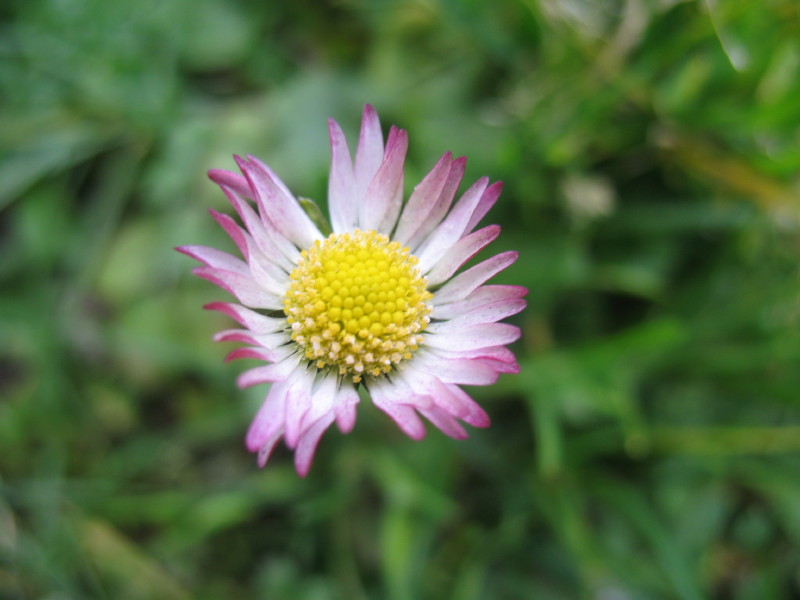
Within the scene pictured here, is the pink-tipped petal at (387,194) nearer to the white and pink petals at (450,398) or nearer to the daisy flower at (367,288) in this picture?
the daisy flower at (367,288)

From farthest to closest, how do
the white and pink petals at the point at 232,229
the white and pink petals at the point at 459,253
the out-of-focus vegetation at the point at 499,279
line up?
the out-of-focus vegetation at the point at 499,279
the white and pink petals at the point at 459,253
the white and pink petals at the point at 232,229

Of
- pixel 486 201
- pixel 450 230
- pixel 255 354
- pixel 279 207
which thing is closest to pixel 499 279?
pixel 450 230

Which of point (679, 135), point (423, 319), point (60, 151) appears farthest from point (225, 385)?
point (679, 135)

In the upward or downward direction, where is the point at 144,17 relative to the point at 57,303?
upward

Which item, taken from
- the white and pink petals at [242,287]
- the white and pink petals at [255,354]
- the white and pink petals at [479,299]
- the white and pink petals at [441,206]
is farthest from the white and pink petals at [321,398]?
the white and pink petals at [441,206]

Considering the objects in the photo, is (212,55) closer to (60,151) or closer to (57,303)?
(60,151)

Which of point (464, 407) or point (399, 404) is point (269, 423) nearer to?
point (399, 404)

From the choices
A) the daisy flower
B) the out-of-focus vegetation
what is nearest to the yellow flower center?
the daisy flower
